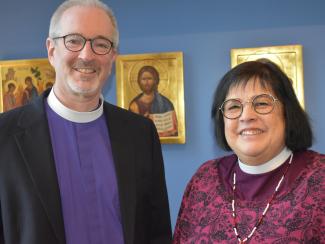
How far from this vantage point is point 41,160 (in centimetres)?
172

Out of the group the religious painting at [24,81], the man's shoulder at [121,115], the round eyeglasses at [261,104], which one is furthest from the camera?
the religious painting at [24,81]

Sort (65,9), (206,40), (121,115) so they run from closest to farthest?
1. (65,9)
2. (121,115)
3. (206,40)

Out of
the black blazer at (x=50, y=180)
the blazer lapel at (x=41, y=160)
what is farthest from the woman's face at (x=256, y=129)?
the blazer lapel at (x=41, y=160)

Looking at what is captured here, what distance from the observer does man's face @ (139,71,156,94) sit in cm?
333

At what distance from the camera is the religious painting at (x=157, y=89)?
3.30m

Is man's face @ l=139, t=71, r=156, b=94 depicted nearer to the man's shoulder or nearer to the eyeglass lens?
the man's shoulder

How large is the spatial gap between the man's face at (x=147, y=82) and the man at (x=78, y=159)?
1316 mm

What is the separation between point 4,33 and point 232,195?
104 inches

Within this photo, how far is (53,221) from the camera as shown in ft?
5.45

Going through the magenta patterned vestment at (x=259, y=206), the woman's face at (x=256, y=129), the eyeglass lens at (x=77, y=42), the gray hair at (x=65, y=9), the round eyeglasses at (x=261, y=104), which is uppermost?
the gray hair at (x=65, y=9)

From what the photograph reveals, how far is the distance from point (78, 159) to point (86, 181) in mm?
102

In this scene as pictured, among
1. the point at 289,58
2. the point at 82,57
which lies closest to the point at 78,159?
the point at 82,57

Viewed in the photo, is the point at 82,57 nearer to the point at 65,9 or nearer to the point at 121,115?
the point at 65,9

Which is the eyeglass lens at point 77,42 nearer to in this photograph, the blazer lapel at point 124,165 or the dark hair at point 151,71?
the blazer lapel at point 124,165
